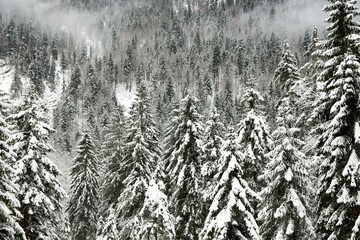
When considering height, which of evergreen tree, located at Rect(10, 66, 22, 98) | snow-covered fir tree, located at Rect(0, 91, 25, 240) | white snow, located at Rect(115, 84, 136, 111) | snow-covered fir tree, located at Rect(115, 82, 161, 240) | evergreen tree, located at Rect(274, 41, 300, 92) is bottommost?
white snow, located at Rect(115, 84, 136, 111)

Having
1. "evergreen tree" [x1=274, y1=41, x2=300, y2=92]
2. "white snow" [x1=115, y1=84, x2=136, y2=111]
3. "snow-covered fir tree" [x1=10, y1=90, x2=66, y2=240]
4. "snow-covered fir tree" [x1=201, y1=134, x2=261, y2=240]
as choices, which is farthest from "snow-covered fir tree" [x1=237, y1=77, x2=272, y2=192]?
"white snow" [x1=115, y1=84, x2=136, y2=111]

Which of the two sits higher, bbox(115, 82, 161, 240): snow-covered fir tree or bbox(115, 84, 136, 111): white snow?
bbox(115, 82, 161, 240): snow-covered fir tree

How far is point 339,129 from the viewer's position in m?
16.6

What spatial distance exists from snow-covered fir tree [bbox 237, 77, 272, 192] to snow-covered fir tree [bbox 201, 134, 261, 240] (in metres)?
5.71

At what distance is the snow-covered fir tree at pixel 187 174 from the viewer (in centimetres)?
2488

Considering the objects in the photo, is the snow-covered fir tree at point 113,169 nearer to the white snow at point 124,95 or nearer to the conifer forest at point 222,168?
the conifer forest at point 222,168

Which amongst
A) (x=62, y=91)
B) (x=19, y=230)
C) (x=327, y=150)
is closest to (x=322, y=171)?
(x=327, y=150)

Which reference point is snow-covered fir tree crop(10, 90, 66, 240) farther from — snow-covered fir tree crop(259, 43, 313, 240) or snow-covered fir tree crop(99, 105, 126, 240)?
snow-covered fir tree crop(259, 43, 313, 240)

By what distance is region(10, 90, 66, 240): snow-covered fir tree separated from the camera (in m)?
19.2

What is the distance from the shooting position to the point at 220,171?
17.8m

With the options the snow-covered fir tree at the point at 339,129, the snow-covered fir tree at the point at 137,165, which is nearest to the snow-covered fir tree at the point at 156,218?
the snow-covered fir tree at the point at 137,165

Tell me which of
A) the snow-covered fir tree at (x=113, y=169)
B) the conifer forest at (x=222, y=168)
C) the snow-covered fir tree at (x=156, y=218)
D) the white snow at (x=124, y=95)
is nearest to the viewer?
the conifer forest at (x=222, y=168)

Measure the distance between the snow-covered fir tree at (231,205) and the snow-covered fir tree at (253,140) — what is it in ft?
18.7

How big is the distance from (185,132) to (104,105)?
113 meters
